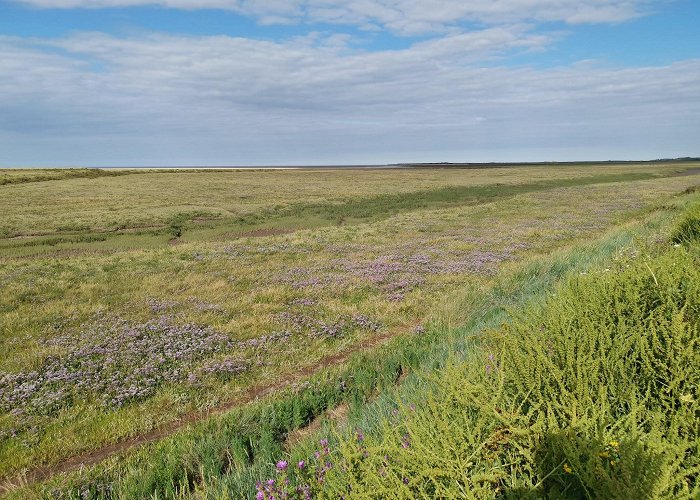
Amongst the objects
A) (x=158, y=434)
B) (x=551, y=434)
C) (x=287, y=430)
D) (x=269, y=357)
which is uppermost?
(x=551, y=434)

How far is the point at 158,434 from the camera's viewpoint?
6703 mm

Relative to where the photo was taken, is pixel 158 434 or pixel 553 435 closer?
pixel 553 435

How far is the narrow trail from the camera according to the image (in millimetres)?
5664

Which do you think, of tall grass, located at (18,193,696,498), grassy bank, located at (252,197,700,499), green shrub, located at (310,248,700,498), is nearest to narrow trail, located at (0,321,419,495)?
tall grass, located at (18,193,696,498)

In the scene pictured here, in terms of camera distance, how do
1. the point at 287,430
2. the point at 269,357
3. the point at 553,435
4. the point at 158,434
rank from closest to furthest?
the point at 553,435 < the point at 287,430 < the point at 158,434 < the point at 269,357

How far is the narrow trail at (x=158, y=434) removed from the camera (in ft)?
18.6

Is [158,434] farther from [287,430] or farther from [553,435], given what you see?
[553,435]

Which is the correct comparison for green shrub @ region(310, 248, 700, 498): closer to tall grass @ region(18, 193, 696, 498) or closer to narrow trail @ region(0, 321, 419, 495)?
tall grass @ region(18, 193, 696, 498)

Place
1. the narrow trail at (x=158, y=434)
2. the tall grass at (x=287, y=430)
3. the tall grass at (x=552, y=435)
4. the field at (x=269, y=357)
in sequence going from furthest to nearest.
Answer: the narrow trail at (x=158, y=434)
the tall grass at (x=287, y=430)
the field at (x=269, y=357)
the tall grass at (x=552, y=435)

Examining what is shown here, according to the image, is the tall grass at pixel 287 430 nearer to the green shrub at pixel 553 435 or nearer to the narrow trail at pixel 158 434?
the green shrub at pixel 553 435

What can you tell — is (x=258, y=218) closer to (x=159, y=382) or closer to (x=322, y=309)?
(x=322, y=309)

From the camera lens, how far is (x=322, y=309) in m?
12.6

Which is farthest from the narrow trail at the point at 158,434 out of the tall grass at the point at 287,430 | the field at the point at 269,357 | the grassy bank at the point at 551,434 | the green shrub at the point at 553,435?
the green shrub at the point at 553,435

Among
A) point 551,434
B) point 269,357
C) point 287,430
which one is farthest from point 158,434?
point 551,434
